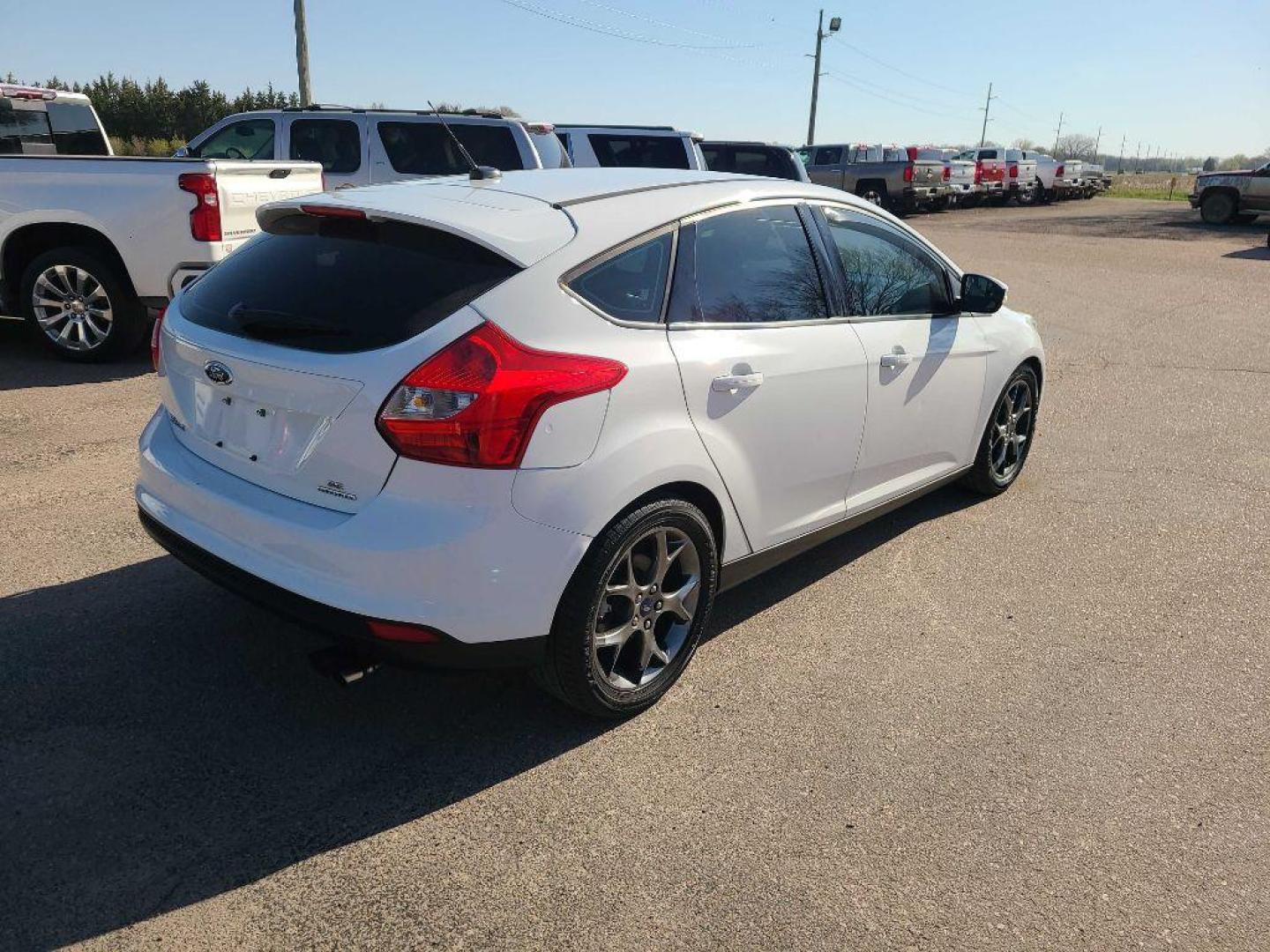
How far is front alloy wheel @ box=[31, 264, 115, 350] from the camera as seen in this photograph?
756 cm

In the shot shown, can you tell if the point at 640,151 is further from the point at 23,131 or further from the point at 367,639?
the point at 367,639

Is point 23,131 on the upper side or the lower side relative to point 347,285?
upper

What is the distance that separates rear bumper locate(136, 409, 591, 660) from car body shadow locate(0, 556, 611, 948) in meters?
0.43

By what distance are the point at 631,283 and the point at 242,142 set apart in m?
9.80

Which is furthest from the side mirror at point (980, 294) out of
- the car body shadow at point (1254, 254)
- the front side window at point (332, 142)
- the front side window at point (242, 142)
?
the car body shadow at point (1254, 254)

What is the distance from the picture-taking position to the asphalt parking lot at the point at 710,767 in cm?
250

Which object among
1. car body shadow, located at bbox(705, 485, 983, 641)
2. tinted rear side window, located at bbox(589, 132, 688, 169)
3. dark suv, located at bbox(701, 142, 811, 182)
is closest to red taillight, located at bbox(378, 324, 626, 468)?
car body shadow, located at bbox(705, 485, 983, 641)

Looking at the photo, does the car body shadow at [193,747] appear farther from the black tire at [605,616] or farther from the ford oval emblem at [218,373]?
the ford oval emblem at [218,373]

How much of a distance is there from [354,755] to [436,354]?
1.28 metres

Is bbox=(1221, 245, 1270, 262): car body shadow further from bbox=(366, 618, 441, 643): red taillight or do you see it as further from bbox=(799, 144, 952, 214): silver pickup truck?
bbox=(366, 618, 441, 643): red taillight

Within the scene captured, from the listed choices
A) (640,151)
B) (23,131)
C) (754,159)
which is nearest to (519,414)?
(23,131)

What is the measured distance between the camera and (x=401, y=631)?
2.75 m

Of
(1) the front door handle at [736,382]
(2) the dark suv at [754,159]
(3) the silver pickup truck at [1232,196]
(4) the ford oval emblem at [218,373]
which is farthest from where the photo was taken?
(3) the silver pickup truck at [1232,196]

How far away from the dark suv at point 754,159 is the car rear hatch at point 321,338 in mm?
13384
